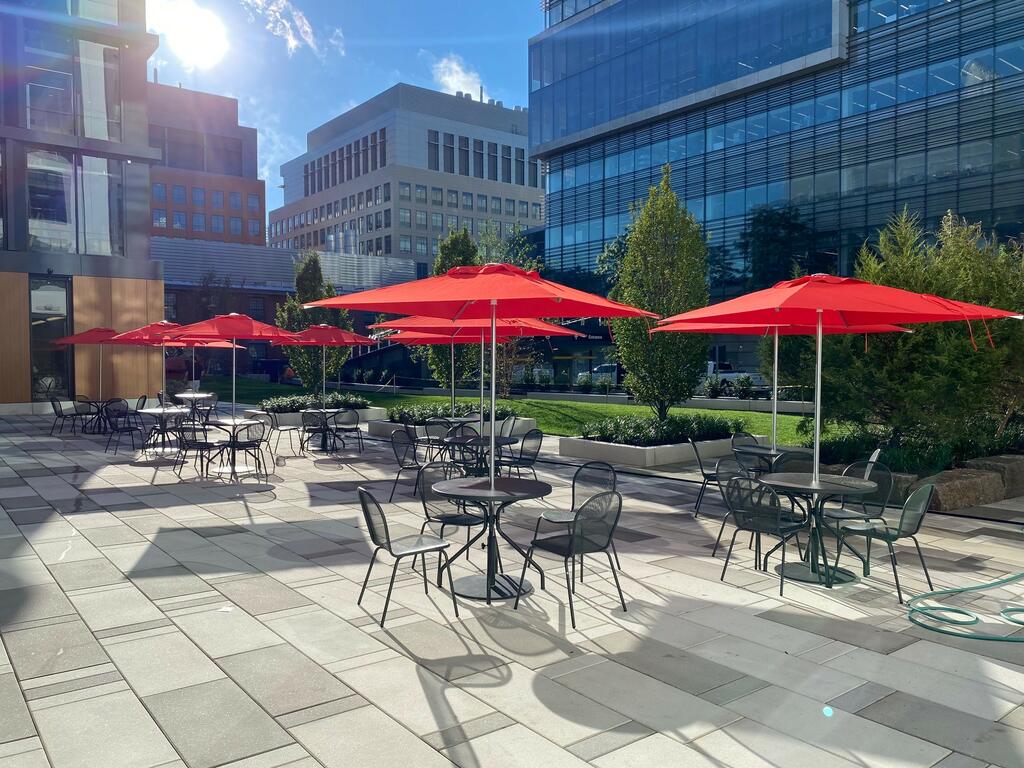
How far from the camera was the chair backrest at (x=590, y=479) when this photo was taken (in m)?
7.21

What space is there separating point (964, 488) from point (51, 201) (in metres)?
27.1

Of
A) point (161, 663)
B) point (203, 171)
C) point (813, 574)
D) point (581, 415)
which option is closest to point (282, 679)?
point (161, 663)

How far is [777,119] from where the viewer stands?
37.1m

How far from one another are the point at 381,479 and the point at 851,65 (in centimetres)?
3250

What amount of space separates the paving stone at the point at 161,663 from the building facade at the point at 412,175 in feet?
258

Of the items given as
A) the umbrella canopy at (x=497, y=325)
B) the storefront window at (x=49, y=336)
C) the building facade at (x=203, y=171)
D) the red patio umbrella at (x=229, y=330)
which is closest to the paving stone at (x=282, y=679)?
the umbrella canopy at (x=497, y=325)

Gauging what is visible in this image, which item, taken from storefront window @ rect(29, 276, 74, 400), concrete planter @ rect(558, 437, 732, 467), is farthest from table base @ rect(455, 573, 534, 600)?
storefront window @ rect(29, 276, 74, 400)

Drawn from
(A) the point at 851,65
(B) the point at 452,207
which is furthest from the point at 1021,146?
(B) the point at 452,207

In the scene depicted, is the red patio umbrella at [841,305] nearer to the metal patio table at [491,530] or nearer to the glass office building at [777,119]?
the metal patio table at [491,530]

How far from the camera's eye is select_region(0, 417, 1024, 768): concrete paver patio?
3.75 meters

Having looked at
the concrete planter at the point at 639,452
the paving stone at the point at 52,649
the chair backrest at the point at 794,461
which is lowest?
the paving stone at the point at 52,649

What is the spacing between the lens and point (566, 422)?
21.8 meters

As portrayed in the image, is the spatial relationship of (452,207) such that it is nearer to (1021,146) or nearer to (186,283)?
(186,283)

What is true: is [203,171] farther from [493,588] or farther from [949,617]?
[949,617]
